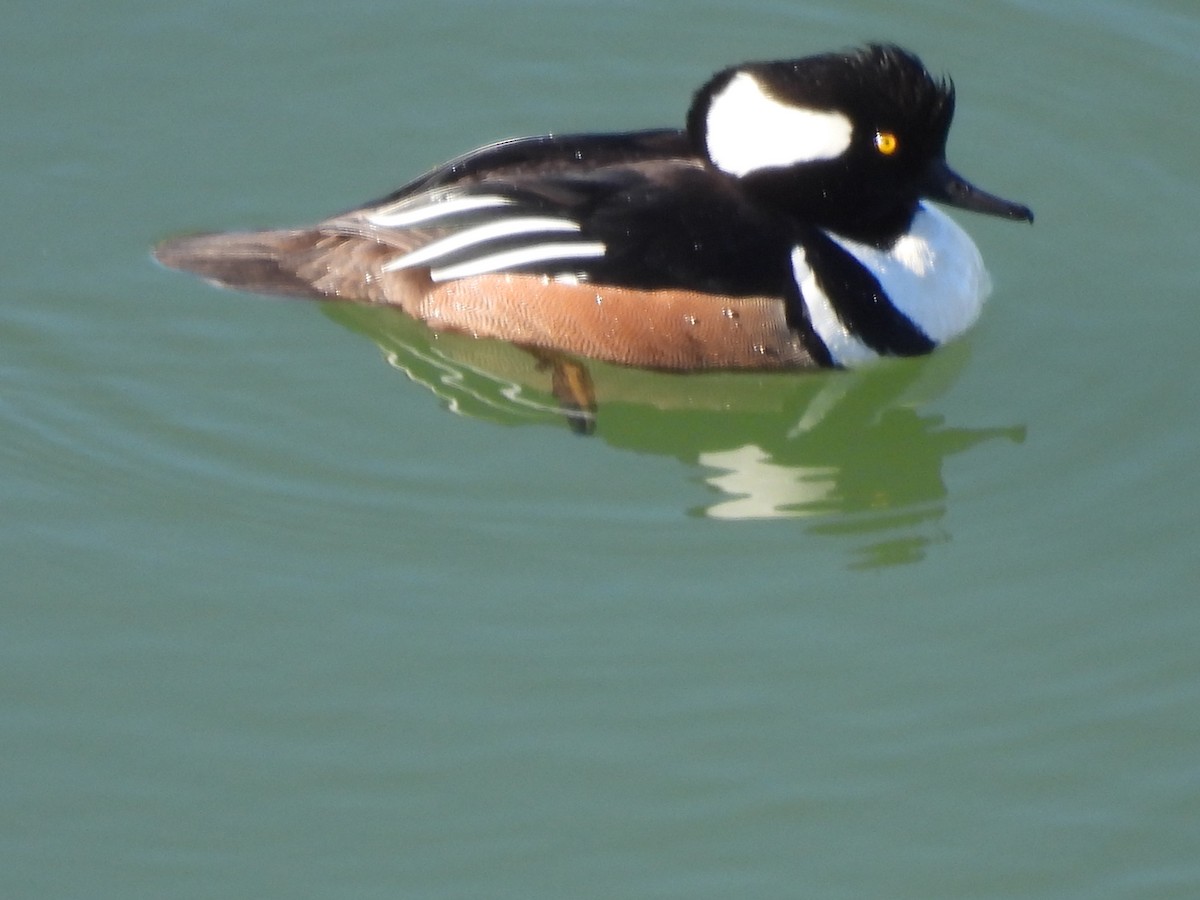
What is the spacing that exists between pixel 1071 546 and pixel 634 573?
61.5 inches

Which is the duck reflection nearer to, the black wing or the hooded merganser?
the hooded merganser

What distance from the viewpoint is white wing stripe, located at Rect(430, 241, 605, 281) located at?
782cm

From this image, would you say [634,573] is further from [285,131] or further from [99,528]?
[285,131]

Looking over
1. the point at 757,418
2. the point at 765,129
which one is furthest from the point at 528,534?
the point at 765,129

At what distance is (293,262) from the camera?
27.0 feet

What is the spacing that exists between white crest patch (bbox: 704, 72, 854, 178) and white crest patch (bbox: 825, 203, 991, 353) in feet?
1.55

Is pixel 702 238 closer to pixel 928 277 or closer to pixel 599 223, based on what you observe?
pixel 599 223

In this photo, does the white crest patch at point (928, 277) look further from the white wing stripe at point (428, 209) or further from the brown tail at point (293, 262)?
the brown tail at point (293, 262)

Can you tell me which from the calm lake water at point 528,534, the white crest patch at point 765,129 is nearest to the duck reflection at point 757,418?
the calm lake water at point 528,534

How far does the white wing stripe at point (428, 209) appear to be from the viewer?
7898 mm

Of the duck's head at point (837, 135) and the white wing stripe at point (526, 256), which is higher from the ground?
the duck's head at point (837, 135)

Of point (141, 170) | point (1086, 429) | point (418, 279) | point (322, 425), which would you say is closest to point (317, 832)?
point (322, 425)

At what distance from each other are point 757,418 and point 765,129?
1123mm

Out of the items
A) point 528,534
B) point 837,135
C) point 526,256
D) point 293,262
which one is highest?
point 837,135
